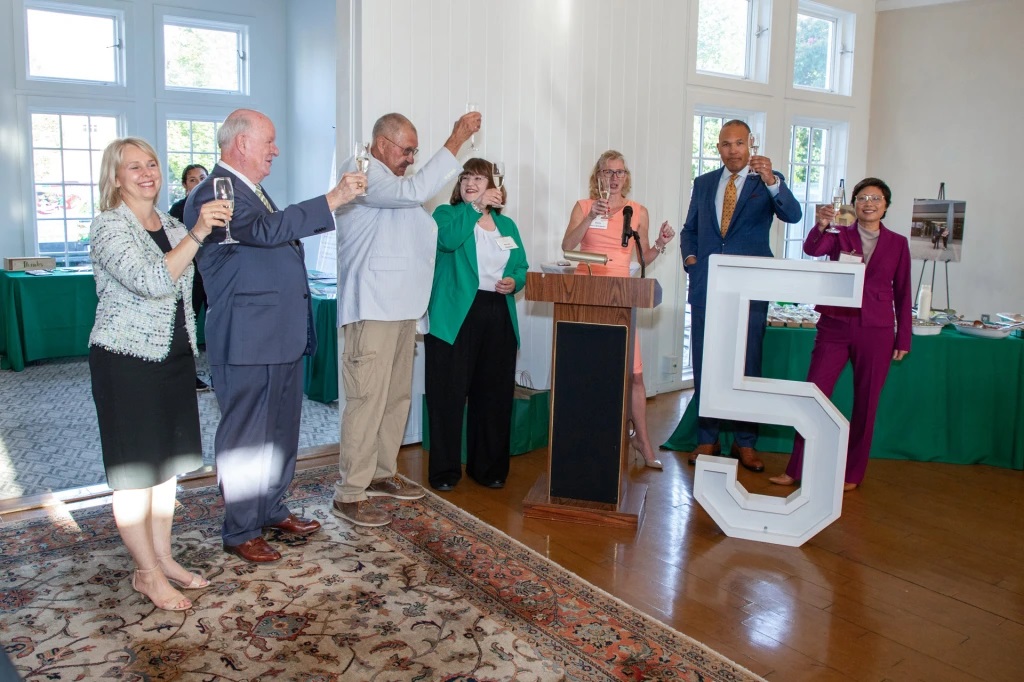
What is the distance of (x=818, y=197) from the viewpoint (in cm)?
814

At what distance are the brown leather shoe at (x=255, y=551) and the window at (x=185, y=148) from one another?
673 centimetres

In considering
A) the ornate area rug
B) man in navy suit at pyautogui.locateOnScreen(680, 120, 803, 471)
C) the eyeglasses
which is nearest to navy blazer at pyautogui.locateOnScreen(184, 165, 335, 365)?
the eyeglasses

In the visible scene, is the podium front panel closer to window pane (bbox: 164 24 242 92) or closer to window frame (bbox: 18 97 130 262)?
window frame (bbox: 18 97 130 262)

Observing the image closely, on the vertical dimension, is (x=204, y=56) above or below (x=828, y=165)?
above

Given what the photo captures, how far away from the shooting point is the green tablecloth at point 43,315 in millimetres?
7324

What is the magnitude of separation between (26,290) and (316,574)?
545cm

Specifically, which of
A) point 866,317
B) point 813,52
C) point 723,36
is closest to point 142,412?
point 866,317

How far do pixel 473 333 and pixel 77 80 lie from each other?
6.52 m

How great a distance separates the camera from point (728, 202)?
15.8ft

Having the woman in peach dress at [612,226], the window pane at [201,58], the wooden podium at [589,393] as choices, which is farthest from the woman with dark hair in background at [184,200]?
the window pane at [201,58]

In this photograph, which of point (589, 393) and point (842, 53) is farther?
point (842, 53)

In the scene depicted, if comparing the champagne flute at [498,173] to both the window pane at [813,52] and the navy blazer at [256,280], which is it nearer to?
the navy blazer at [256,280]

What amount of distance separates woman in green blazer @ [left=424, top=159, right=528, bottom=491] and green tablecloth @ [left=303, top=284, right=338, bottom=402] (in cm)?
187

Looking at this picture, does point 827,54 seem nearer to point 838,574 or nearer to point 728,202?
point 728,202
